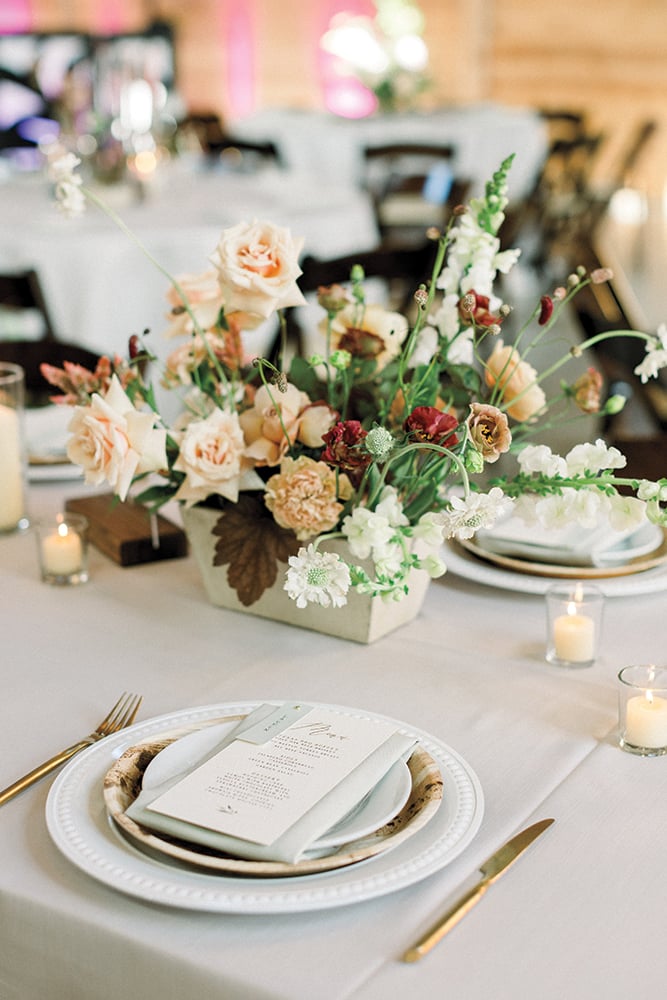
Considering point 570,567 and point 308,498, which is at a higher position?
point 308,498

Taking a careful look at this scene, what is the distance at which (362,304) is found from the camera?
3.78 ft

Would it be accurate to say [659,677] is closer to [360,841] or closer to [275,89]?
[360,841]

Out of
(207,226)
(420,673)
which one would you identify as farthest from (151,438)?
(207,226)

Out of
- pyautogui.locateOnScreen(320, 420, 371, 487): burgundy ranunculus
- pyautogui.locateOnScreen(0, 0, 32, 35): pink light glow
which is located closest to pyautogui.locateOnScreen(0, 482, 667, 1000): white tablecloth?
pyautogui.locateOnScreen(320, 420, 371, 487): burgundy ranunculus

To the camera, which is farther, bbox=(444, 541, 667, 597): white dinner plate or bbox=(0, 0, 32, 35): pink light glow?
bbox=(0, 0, 32, 35): pink light glow

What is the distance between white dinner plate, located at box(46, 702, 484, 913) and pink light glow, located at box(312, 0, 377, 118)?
29.8 feet

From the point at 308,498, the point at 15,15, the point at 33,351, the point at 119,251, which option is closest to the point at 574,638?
the point at 308,498

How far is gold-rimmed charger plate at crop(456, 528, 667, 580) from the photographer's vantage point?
48.1 inches

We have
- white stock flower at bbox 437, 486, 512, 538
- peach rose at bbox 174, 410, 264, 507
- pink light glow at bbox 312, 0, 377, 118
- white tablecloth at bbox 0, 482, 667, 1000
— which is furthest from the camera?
pink light glow at bbox 312, 0, 377, 118

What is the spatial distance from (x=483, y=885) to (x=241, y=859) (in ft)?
0.47

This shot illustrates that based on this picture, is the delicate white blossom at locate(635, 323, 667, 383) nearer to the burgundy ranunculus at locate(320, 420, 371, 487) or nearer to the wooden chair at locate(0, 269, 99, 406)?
the burgundy ranunculus at locate(320, 420, 371, 487)

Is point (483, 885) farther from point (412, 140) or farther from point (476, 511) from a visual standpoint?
point (412, 140)

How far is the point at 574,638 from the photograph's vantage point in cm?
106

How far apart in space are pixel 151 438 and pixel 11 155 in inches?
324
